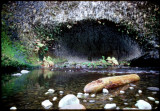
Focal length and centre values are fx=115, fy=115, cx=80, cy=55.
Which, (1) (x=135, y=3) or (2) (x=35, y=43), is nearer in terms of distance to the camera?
(1) (x=135, y=3)

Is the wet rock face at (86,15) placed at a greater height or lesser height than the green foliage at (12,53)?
greater

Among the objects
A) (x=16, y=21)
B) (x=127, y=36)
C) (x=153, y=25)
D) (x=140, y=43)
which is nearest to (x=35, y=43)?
(x=16, y=21)

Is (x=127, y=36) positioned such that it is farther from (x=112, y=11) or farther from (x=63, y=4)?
(x=63, y=4)

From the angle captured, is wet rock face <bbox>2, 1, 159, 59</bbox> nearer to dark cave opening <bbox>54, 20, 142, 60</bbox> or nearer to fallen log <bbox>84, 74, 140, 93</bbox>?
dark cave opening <bbox>54, 20, 142, 60</bbox>

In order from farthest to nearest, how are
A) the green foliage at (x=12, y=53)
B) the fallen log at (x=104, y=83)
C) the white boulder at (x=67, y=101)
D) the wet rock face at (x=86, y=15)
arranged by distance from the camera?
the wet rock face at (x=86, y=15) < the green foliage at (x=12, y=53) < the fallen log at (x=104, y=83) < the white boulder at (x=67, y=101)

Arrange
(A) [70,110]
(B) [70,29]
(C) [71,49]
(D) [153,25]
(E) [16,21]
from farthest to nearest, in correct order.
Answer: (C) [71,49], (B) [70,29], (E) [16,21], (D) [153,25], (A) [70,110]

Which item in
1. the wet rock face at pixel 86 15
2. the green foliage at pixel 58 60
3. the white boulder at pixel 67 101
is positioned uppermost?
the wet rock face at pixel 86 15

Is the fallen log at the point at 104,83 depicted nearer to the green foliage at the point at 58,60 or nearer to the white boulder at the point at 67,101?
the white boulder at the point at 67,101

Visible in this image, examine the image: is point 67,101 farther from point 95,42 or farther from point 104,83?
point 95,42

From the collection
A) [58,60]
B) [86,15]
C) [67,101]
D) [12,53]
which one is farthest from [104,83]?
[58,60]

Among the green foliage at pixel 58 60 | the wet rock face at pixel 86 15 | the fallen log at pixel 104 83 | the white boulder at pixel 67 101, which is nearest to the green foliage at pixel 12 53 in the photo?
the wet rock face at pixel 86 15

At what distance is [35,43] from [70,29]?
3.03 metres

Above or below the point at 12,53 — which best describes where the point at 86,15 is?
above

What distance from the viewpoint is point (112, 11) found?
8.62 meters
